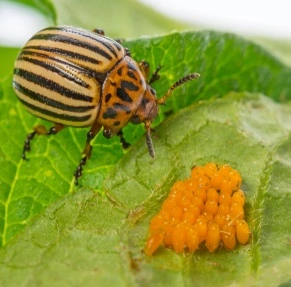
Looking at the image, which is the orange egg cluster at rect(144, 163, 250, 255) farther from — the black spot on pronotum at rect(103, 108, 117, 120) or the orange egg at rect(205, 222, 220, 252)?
the black spot on pronotum at rect(103, 108, 117, 120)

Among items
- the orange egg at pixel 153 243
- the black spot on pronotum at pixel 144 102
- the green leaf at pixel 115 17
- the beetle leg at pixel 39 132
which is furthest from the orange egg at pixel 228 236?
the green leaf at pixel 115 17

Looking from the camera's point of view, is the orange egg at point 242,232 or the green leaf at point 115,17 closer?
the orange egg at point 242,232

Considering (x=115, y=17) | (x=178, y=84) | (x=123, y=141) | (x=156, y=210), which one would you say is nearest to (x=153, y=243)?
(x=156, y=210)

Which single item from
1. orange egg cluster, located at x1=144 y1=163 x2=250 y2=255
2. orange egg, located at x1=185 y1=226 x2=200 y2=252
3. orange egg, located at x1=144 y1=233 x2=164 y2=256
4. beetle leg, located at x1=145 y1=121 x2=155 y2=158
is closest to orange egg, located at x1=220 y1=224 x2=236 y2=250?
orange egg cluster, located at x1=144 y1=163 x2=250 y2=255

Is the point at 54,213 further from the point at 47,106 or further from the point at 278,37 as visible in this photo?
the point at 278,37

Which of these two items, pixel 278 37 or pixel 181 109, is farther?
pixel 278 37

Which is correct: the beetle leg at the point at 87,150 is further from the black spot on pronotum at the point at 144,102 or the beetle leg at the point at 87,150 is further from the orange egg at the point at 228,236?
the orange egg at the point at 228,236

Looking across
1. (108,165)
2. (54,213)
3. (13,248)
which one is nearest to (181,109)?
(108,165)
